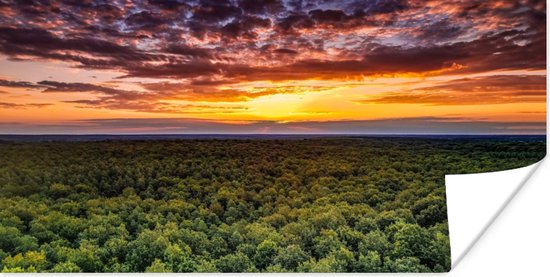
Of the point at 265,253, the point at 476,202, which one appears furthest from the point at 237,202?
the point at 476,202

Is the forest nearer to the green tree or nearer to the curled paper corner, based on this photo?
the green tree

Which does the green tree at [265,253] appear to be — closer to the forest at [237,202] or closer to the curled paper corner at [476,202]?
the forest at [237,202]

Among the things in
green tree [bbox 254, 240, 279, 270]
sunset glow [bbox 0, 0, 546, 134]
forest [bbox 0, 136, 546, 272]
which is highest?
sunset glow [bbox 0, 0, 546, 134]

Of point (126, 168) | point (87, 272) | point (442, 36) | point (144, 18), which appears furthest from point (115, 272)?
point (442, 36)

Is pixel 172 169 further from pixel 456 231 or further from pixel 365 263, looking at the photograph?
pixel 456 231

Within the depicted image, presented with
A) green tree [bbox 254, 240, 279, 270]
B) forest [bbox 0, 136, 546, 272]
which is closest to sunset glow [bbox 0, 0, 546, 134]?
forest [bbox 0, 136, 546, 272]
